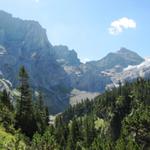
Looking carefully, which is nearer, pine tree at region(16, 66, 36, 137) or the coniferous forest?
the coniferous forest

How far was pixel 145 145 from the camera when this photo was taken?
101 meters

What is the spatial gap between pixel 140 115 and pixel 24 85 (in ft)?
106

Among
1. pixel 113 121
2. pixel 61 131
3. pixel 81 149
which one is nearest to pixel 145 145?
pixel 81 149

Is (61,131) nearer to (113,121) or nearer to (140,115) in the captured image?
(113,121)

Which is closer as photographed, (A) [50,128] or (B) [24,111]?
(B) [24,111]

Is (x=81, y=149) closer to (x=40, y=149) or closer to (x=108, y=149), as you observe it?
(x=108, y=149)

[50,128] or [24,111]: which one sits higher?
[24,111]

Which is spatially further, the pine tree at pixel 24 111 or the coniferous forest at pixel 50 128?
the pine tree at pixel 24 111

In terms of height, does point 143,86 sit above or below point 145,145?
above

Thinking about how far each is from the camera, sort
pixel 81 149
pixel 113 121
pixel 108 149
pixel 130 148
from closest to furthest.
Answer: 1. pixel 130 148
2. pixel 108 149
3. pixel 81 149
4. pixel 113 121

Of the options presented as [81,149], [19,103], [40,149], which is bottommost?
[81,149]

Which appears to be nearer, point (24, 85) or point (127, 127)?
point (24, 85)

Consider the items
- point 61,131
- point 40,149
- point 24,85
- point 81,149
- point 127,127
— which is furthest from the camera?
point 61,131

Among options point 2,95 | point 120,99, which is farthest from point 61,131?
point 2,95
